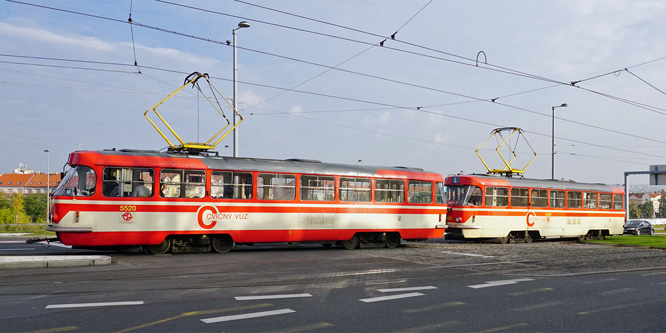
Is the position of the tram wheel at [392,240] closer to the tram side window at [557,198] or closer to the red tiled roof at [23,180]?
the tram side window at [557,198]

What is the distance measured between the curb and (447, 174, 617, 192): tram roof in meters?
15.2

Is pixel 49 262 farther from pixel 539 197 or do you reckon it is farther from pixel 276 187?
pixel 539 197

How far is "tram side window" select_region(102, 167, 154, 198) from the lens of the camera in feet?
46.7

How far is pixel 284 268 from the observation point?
1269 centimetres

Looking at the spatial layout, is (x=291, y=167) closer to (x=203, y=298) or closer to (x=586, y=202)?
(x=203, y=298)

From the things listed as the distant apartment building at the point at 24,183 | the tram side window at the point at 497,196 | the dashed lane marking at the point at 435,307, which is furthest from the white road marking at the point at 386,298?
the distant apartment building at the point at 24,183

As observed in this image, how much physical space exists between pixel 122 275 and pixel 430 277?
6093 millimetres

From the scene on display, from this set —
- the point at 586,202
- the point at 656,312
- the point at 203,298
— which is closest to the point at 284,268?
the point at 203,298

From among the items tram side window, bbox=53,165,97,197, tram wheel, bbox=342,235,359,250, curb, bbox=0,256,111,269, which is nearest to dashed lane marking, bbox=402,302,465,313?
curb, bbox=0,256,111,269

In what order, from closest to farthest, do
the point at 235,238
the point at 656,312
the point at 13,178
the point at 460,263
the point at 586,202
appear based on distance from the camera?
the point at 656,312
the point at 460,263
the point at 235,238
the point at 586,202
the point at 13,178

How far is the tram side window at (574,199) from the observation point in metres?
26.1

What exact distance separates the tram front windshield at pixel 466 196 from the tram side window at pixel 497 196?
454 millimetres

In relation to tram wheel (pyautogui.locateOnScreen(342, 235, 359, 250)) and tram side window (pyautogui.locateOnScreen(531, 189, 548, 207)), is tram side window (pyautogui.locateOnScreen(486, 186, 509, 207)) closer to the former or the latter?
tram side window (pyautogui.locateOnScreen(531, 189, 548, 207))

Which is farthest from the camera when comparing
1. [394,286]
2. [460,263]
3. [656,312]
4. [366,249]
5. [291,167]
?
[366,249]
